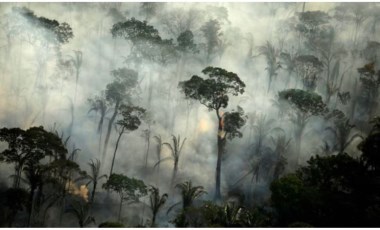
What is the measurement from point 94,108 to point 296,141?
634 inches

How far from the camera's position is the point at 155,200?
27844 mm

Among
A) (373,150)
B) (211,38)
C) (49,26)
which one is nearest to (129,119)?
(49,26)

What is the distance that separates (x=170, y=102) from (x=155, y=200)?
902 centimetres

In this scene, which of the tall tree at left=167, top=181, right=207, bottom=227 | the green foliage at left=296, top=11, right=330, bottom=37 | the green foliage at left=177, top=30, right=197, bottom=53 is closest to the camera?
the tall tree at left=167, top=181, right=207, bottom=227

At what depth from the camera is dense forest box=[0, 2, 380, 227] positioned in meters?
29.1

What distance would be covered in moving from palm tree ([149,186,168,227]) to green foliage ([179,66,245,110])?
7.35m

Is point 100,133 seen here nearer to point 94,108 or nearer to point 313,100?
point 94,108

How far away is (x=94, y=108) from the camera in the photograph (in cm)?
3206

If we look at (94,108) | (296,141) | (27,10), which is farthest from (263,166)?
(27,10)

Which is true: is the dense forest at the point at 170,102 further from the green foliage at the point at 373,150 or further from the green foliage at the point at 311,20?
the green foliage at the point at 373,150

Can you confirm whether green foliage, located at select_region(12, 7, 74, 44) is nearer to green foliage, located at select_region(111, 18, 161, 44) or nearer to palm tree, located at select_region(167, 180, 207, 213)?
green foliage, located at select_region(111, 18, 161, 44)

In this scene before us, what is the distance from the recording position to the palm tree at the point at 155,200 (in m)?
27.2

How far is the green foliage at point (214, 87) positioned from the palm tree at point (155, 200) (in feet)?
24.1

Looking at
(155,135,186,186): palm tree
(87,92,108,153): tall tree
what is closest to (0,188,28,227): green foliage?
(87,92,108,153): tall tree
